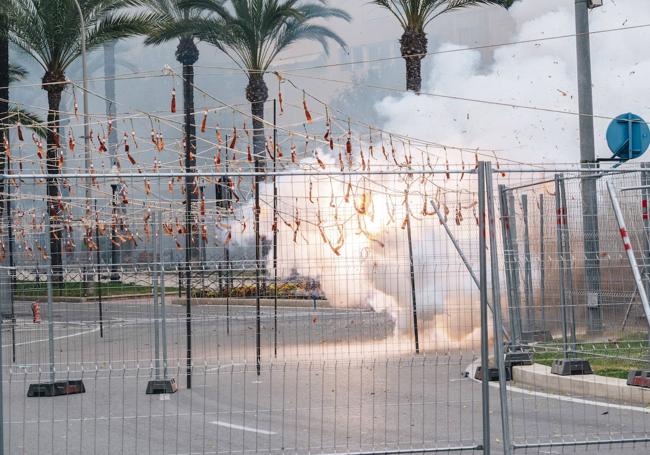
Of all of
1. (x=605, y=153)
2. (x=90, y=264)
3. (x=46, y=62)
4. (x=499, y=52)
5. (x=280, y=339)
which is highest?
(x=499, y=52)

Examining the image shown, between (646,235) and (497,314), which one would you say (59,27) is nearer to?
(646,235)

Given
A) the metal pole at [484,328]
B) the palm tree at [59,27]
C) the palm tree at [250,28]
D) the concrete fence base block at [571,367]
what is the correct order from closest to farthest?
the metal pole at [484,328] < the concrete fence base block at [571,367] < the palm tree at [59,27] < the palm tree at [250,28]

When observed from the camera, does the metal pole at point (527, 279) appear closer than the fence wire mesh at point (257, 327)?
No

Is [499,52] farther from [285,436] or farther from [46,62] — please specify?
[285,436]

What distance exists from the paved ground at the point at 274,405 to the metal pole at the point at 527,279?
0.85m

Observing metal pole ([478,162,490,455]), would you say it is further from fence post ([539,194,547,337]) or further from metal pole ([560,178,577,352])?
fence post ([539,194,547,337])

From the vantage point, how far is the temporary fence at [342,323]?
10031mm

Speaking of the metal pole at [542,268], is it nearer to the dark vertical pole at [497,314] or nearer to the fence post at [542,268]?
the fence post at [542,268]

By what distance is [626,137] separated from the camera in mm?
17844

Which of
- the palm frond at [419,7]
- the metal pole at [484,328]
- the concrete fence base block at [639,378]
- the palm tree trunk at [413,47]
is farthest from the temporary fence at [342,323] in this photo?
the palm tree trunk at [413,47]

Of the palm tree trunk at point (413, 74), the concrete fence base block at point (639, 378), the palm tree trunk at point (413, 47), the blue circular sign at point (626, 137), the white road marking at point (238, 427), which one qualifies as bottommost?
the white road marking at point (238, 427)

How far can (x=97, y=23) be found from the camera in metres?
33.1

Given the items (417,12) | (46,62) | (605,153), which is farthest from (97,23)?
(605,153)

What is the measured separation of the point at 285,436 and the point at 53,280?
2.51 m
